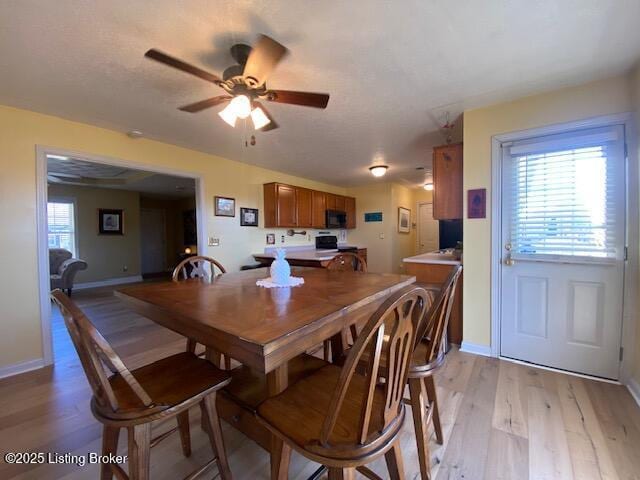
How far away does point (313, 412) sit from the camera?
922 mm

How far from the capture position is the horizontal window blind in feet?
6.52

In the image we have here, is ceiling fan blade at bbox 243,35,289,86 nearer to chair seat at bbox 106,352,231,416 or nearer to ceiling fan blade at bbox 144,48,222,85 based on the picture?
ceiling fan blade at bbox 144,48,222,85

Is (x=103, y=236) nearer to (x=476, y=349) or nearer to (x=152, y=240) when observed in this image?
(x=152, y=240)

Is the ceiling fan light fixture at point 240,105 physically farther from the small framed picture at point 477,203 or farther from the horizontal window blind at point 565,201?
the horizontal window blind at point 565,201

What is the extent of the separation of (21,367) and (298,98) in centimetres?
315

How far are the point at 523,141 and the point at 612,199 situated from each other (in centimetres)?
74

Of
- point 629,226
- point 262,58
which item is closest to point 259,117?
point 262,58

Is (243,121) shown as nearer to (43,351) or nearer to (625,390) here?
(43,351)

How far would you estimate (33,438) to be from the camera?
152 centimetres

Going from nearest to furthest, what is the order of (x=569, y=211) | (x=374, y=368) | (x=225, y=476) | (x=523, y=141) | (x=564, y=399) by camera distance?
1. (x=374, y=368)
2. (x=225, y=476)
3. (x=564, y=399)
4. (x=569, y=211)
5. (x=523, y=141)

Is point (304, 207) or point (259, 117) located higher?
point (259, 117)

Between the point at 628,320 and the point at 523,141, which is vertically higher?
the point at 523,141

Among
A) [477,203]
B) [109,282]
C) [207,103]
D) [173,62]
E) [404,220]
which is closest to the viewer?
[173,62]

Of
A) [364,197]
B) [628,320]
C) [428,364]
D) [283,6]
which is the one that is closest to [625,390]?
[628,320]
